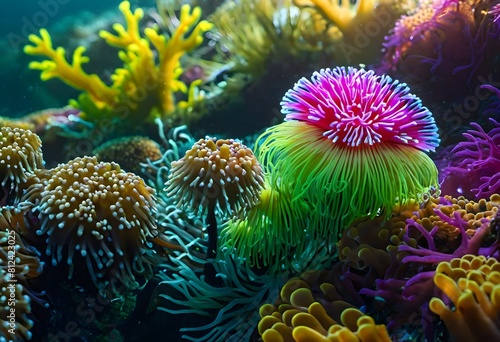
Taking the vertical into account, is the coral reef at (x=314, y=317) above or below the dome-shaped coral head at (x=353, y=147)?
below

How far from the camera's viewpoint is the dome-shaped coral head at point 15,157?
8.73ft

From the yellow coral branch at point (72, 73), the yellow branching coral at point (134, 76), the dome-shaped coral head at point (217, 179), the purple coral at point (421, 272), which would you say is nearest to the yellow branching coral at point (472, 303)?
the purple coral at point (421, 272)

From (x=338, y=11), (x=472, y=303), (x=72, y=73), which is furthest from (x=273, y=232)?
(x=72, y=73)

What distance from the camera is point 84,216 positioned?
236 cm

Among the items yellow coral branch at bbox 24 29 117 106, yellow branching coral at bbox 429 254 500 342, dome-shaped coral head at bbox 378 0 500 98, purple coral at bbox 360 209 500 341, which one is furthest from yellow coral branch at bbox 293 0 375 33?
yellow branching coral at bbox 429 254 500 342

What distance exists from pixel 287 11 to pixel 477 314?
365 centimetres

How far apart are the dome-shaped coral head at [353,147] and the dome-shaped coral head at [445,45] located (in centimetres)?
116

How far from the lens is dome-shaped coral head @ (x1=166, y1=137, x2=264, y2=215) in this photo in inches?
94.2

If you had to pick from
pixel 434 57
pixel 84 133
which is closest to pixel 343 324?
pixel 434 57

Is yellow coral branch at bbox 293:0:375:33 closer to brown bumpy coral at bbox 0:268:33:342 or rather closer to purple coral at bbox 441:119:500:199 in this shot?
purple coral at bbox 441:119:500:199

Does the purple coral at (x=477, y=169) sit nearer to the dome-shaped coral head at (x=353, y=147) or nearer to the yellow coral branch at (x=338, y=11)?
the dome-shaped coral head at (x=353, y=147)

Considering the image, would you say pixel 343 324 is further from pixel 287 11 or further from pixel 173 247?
pixel 287 11

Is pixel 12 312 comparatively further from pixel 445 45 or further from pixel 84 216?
pixel 445 45

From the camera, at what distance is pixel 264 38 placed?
4.50m
